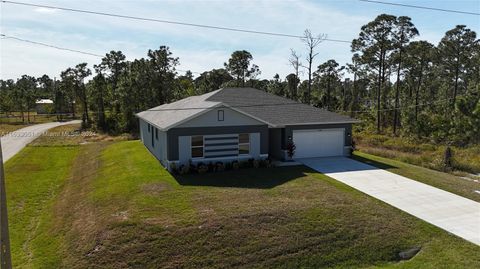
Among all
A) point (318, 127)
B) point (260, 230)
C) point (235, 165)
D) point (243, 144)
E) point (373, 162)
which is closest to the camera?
point (260, 230)

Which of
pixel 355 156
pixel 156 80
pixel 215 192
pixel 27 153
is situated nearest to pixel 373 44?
pixel 355 156

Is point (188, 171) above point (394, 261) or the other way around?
above

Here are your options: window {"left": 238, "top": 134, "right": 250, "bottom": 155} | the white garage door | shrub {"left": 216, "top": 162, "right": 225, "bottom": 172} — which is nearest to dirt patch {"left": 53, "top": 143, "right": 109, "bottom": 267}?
shrub {"left": 216, "top": 162, "right": 225, "bottom": 172}

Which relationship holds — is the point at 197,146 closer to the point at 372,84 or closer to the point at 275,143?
the point at 275,143

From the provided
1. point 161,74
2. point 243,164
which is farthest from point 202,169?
point 161,74

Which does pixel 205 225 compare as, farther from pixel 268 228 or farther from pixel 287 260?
pixel 287 260
